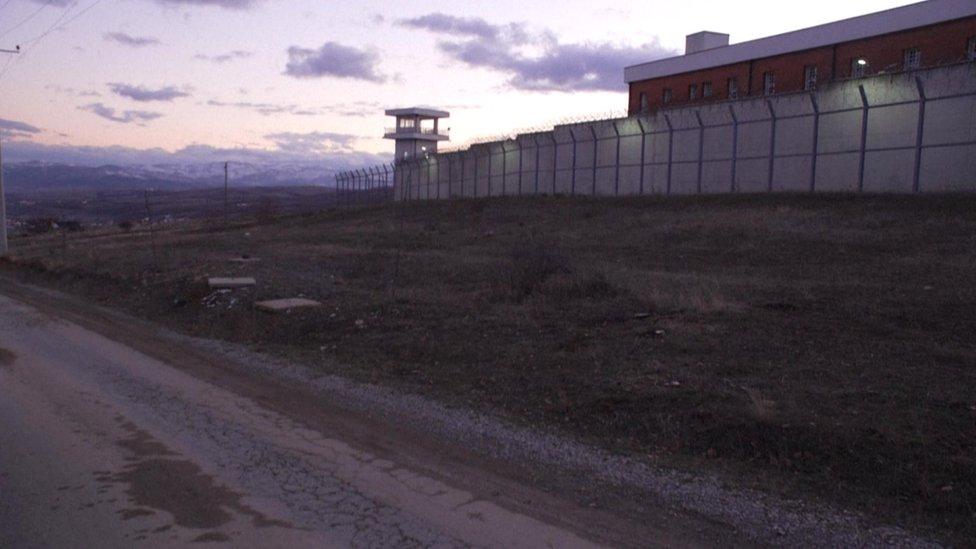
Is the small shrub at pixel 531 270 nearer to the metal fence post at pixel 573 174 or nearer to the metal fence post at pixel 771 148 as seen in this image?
the metal fence post at pixel 771 148

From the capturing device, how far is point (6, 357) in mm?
12391

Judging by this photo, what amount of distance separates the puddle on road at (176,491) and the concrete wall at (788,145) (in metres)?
28.2

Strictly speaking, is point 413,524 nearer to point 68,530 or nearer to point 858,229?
point 68,530

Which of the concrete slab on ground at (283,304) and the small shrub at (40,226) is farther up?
the concrete slab on ground at (283,304)

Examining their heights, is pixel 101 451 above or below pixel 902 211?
Result: below

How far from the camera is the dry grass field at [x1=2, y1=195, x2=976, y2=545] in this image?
7164 mm

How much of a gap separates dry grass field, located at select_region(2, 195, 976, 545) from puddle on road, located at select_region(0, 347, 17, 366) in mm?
3469

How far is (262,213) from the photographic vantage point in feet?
222

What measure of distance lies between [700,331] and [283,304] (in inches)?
341

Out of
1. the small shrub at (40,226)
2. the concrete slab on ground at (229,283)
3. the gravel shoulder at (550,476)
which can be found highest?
the concrete slab on ground at (229,283)

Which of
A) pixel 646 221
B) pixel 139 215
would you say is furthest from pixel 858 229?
pixel 139 215

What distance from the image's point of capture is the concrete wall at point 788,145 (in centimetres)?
2848

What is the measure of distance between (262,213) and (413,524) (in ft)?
213

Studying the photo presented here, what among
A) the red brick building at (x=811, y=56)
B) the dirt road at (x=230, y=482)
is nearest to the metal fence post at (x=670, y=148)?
the red brick building at (x=811, y=56)
